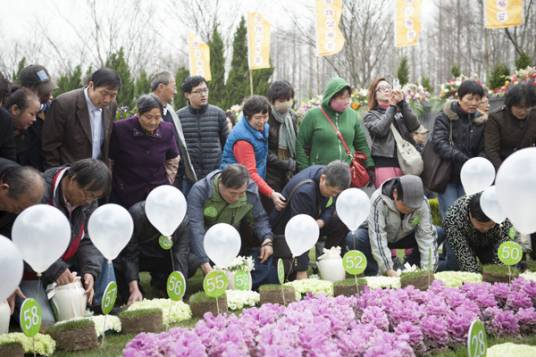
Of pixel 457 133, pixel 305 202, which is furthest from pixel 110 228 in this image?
pixel 457 133

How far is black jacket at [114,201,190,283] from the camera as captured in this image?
4.65 metres

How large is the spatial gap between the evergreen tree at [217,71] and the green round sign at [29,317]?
19497mm

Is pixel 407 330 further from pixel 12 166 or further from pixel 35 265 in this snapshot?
pixel 12 166

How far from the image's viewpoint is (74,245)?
4.14 m

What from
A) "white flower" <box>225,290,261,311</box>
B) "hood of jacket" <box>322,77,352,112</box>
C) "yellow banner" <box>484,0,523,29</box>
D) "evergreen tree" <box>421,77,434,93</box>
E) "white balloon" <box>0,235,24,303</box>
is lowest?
"white flower" <box>225,290,261,311</box>

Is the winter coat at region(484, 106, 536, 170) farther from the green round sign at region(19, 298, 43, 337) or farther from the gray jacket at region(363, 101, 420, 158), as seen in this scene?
the green round sign at region(19, 298, 43, 337)

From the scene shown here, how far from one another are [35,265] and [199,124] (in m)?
3.03

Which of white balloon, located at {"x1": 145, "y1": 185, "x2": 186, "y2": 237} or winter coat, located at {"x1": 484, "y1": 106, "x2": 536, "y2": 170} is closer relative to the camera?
white balloon, located at {"x1": 145, "y1": 185, "x2": 186, "y2": 237}

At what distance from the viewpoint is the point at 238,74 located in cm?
2212

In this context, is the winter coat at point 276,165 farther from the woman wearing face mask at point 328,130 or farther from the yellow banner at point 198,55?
the yellow banner at point 198,55

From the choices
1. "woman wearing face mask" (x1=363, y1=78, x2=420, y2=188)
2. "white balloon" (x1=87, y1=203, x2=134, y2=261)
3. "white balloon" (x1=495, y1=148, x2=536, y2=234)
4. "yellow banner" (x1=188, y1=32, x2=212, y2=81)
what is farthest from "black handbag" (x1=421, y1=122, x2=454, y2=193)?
"yellow banner" (x1=188, y1=32, x2=212, y2=81)

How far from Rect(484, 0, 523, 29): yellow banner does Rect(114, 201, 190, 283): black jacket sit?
8644 mm

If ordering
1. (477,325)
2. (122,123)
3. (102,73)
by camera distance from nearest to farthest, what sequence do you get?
(477,325), (102,73), (122,123)

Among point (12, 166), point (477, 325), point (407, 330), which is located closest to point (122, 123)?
point (12, 166)
